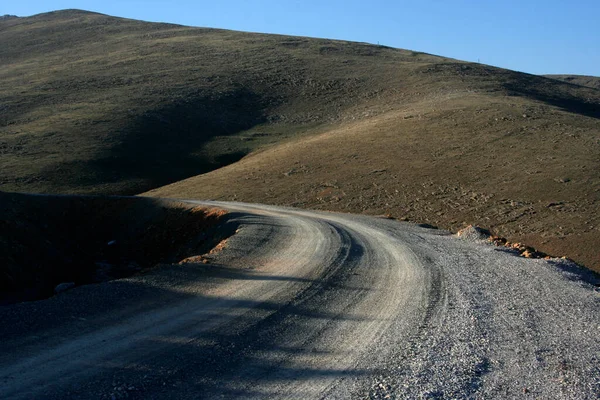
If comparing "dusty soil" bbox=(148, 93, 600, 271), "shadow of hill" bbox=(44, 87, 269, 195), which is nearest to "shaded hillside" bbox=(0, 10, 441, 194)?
"shadow of hill" bbox=(44, 87, 269, 195)

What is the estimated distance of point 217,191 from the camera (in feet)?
137

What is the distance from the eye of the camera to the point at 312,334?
30.4 feet

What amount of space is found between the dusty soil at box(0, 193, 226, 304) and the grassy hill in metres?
11.2

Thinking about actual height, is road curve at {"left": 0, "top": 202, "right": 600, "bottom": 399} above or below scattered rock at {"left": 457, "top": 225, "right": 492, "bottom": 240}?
above

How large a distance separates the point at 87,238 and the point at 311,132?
40.8 metres

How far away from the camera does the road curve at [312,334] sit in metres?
7.20

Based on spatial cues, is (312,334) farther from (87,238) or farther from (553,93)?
(553,93)

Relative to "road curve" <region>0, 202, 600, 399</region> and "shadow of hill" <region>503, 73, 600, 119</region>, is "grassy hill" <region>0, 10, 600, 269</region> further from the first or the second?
"road curve" <region>0, 202, 600, 399</region>

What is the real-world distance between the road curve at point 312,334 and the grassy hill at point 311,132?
1636 centimetres

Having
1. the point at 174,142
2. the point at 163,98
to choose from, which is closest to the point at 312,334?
the point at 174,142

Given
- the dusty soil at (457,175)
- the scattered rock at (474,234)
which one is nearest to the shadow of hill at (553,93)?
the dusty soil at (457,175)

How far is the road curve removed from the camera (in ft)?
23.6

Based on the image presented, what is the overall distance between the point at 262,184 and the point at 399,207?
35.2 ft

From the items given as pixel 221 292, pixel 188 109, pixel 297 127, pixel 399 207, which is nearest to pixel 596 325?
pixel 221 292
